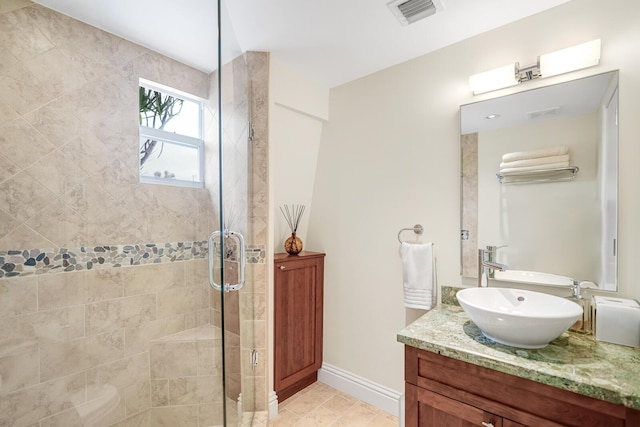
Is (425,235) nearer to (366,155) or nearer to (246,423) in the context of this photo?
(366,155)

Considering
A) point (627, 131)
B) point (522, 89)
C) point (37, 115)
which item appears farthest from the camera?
point (522, 89)

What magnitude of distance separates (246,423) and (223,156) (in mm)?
1660

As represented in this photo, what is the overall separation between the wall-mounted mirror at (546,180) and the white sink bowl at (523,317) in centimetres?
19

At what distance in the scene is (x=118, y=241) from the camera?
1.72 m

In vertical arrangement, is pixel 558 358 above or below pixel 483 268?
below

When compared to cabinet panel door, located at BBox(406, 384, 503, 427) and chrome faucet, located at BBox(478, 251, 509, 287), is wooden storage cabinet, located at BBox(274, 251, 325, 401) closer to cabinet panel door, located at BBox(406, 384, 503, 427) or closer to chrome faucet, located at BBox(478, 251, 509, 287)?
cabinet panel door, located at BBox(406, 384, 503, 427)

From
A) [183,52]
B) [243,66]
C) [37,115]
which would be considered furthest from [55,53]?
[243,66]

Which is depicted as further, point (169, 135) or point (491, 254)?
point (169, 135)

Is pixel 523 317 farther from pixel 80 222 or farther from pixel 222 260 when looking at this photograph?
pixel 80 222

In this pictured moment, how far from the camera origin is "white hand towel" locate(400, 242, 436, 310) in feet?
5.84

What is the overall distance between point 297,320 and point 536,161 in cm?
185

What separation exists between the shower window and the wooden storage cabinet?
924 mm

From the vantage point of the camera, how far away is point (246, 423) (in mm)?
1801

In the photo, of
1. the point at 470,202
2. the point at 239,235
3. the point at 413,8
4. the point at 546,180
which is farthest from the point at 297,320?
the point at 413,8
